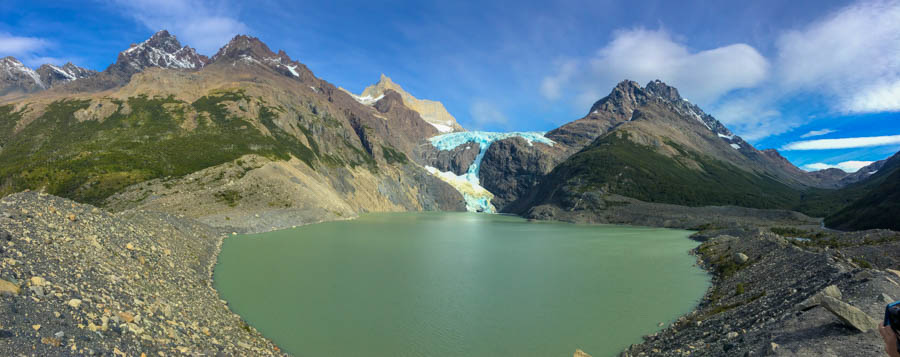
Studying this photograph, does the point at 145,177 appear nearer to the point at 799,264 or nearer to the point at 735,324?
the point at 735,324

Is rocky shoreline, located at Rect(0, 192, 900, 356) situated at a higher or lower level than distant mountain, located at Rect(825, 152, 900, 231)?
lower

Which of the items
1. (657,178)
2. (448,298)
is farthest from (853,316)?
(657,178)

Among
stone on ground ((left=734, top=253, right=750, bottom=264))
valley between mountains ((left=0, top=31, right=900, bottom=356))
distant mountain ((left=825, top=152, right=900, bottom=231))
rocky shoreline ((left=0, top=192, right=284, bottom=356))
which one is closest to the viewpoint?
rocky shoreline ((left=0, top=192, right=284, bottom=356))

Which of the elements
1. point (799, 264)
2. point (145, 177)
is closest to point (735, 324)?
point (799, 264)

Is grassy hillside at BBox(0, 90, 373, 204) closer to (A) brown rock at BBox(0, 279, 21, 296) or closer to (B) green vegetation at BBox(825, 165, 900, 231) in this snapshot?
(A) brown rock at BBox(0, 279, 21, 296)

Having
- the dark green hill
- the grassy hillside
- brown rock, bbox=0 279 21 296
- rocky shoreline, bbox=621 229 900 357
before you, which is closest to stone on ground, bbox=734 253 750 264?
rocky shoreline, bbox=621 229 900 357

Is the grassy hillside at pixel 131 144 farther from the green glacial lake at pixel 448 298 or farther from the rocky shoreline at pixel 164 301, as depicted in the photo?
the rocky shoreline at pixel 164 301
